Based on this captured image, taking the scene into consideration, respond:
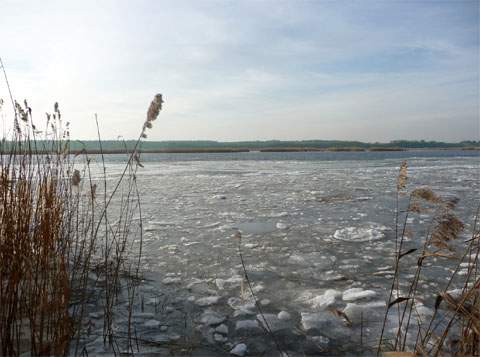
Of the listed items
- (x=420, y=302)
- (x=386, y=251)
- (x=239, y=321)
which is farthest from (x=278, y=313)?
(x=386, y=251)

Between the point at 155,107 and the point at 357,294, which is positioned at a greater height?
the point at 155,107

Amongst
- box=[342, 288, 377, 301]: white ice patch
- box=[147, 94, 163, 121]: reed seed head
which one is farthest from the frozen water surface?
box=[147, 94, 163, 121]: reed seed head

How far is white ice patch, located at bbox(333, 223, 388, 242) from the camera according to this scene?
517 centimetres

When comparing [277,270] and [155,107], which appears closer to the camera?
[155,107]

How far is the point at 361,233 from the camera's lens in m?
5.44

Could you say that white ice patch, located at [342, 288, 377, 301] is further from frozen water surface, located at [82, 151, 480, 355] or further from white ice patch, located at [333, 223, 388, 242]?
white ice patch, located at [333, 223, 388, 242]

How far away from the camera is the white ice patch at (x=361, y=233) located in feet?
17.0

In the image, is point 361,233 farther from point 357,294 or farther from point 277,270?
point 357,294

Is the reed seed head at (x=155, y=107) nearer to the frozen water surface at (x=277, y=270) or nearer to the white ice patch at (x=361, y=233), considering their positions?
the frozen water surface at (x=277, y=270)

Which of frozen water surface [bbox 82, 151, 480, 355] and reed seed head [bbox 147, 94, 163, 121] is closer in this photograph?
reed seed head [bbox 147, 94, 163, 121]

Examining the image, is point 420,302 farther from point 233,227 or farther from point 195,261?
point 233,227

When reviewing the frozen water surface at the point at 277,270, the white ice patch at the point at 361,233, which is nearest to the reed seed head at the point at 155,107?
the frozen water surface at the point at 277,270

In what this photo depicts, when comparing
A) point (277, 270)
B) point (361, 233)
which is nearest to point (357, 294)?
point (277, 270)

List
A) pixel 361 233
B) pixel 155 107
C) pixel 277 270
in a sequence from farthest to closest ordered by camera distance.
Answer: pixel 361 233 → pixel 277 270 → pixel 155 107
